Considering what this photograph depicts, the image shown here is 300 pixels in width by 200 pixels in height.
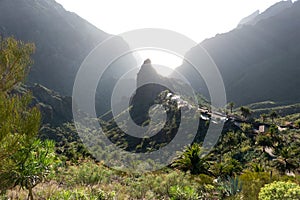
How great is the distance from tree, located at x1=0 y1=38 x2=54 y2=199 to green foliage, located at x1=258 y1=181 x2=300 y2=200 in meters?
9.04

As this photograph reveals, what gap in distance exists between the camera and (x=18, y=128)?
355 inches

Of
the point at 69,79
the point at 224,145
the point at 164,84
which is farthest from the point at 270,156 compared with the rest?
the point at 69,79

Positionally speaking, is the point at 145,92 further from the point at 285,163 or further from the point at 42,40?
the point at 42,40

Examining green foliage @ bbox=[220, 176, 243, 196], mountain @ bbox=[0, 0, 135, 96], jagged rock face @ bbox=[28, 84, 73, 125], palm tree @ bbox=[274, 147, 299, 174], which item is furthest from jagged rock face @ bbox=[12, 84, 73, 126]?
green foliage @ bbox=[220, 176, 243, 196]

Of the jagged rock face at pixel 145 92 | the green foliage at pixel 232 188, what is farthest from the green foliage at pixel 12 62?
the jagged rock face at pixel 145 92

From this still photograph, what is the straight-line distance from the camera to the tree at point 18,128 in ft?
28.7

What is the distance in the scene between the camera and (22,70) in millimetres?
10148

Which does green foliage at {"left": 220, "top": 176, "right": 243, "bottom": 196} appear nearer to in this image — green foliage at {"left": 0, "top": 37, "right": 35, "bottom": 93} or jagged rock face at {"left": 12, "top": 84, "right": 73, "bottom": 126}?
green foliage at {"left": 0, "top": 37, "right": 35, "bottom": 93}

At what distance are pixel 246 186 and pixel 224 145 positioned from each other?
4323 centimetres

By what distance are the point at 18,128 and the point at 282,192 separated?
9.92 metres

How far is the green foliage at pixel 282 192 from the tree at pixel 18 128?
9043mm

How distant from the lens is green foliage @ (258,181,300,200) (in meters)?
9.36

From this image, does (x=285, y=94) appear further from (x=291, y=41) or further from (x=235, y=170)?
(x=235, y=170)

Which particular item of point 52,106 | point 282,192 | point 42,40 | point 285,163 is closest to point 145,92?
point 52,106
